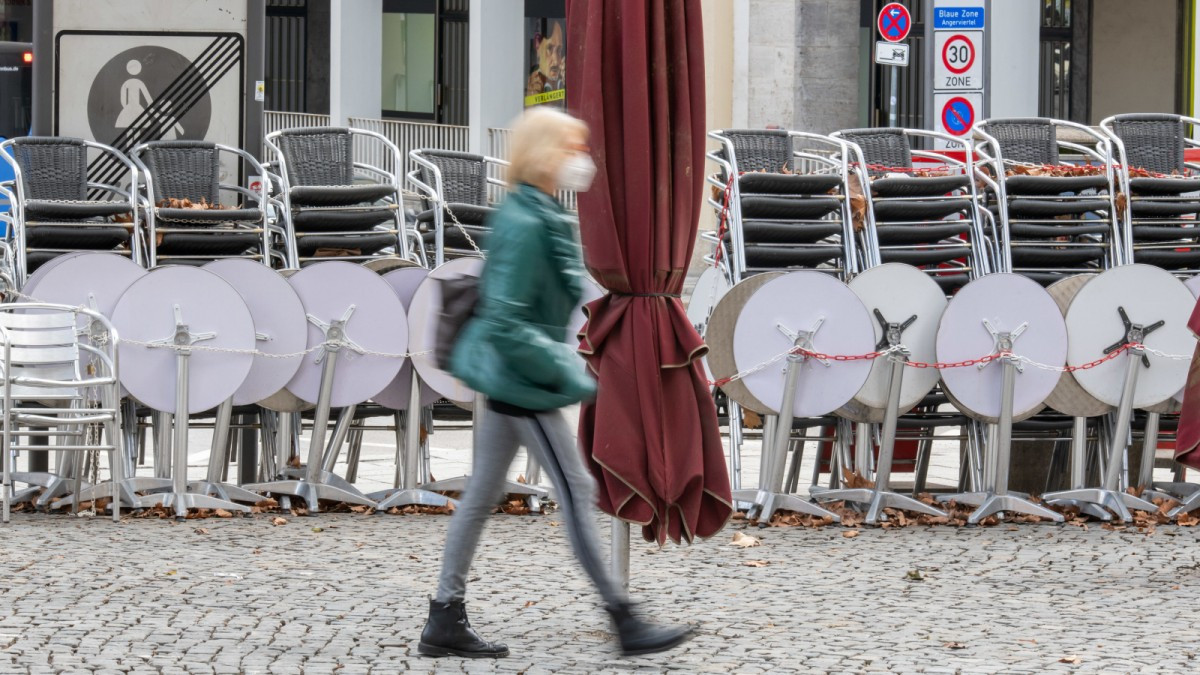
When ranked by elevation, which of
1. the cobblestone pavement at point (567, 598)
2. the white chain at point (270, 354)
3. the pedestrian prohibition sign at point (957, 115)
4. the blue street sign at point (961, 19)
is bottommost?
the cobblestone pavement at point (567, 598)

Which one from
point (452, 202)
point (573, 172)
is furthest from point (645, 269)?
point (452, 202)

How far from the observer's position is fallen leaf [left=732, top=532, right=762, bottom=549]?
8734mm

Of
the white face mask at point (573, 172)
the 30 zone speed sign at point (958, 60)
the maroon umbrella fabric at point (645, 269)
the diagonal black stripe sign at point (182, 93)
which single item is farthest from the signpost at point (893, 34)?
the white face mask at point (573, 172)

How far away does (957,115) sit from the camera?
666 inches

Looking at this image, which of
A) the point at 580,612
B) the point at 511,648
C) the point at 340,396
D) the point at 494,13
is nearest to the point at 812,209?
the point at 340,396

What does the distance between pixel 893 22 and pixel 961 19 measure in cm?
215

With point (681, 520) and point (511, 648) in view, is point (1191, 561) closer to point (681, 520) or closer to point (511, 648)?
point (681, 520)

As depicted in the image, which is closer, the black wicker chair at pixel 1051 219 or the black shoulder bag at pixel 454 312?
the black shoulder bag at pixel 454 312

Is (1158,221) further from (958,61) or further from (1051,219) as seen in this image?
(958,61)

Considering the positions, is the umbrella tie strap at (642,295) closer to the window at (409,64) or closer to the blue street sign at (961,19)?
the blue street sign at (961,19)

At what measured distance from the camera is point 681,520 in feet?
22.3

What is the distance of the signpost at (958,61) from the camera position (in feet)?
55.1

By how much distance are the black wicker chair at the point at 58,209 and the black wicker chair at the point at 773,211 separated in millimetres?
3007

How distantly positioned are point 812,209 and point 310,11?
2500cm
